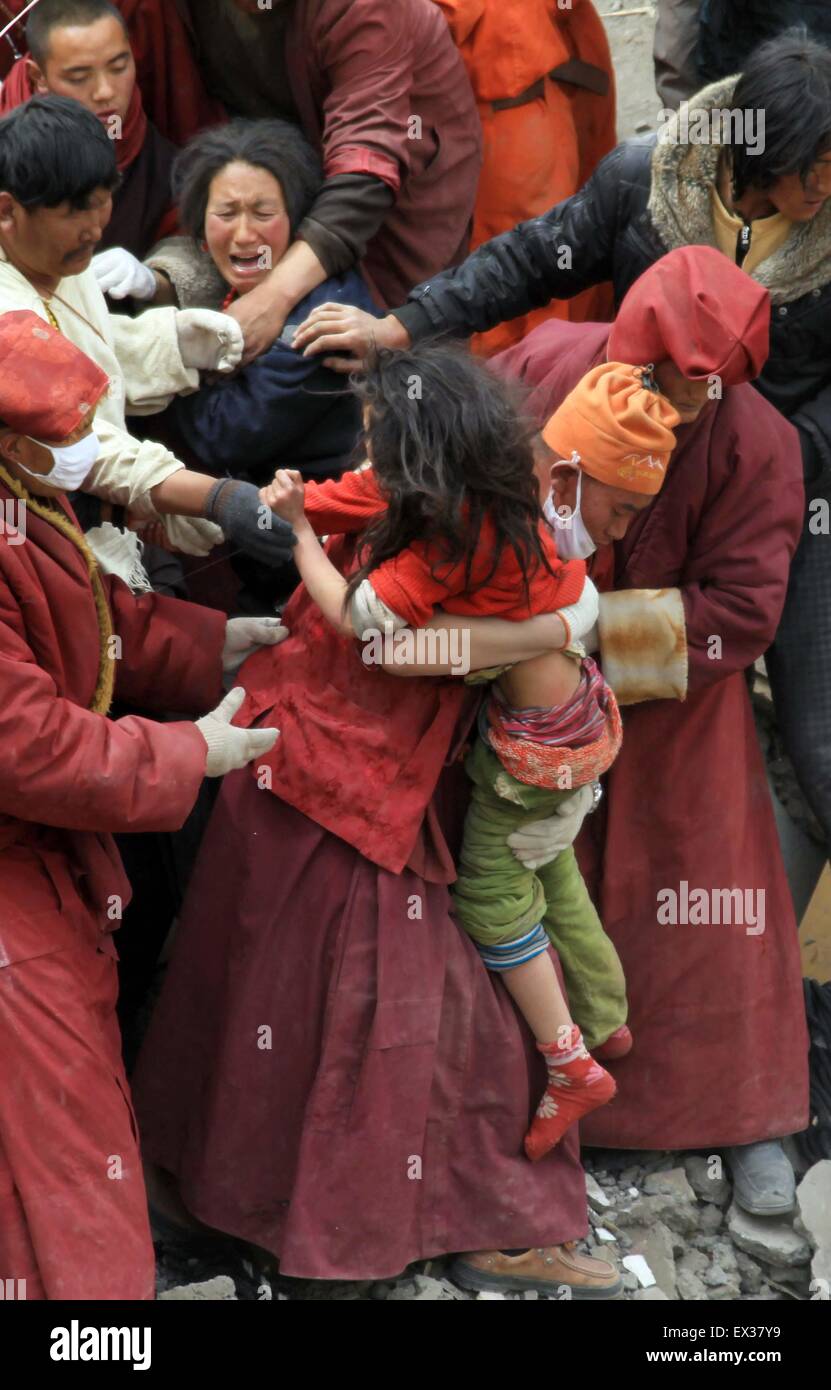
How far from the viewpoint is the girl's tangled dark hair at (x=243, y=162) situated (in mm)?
3963

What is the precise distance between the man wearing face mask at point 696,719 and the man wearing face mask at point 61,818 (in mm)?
856

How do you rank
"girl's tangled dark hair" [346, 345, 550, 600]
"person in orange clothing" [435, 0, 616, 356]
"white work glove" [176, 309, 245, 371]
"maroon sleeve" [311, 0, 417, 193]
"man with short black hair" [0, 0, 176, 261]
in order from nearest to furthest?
"girl's tangled dark hair" [346, 345, 550, 600] < "white work glove" [176, 309, 245, 371] < "man with short black hair" [0, 0, 176, 261] < "maroon sleeve" [311, 0, 417, 193] < "person in orange clothing" [435, 0, 616, 356]

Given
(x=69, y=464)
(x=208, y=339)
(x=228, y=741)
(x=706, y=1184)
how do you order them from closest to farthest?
(x=69, y=464), (x=228, y=741), (x=208, y=339), (x=706, y=1184)

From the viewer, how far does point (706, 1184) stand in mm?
4270

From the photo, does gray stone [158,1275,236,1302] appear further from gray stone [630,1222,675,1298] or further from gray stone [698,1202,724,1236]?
gray stone [698,1202,724,1236]

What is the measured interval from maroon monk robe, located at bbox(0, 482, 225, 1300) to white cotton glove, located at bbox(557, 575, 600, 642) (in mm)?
694

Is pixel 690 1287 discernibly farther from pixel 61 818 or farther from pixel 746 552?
pixel 61 818

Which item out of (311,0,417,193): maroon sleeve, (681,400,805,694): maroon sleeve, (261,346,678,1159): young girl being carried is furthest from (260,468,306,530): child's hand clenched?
(311,0,417,193): maroon sleeve

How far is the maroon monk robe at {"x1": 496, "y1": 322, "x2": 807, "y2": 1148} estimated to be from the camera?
384 centimetres

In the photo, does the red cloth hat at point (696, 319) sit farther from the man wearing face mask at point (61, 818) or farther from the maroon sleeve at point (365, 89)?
the man wearing face mask at point (61, 818)

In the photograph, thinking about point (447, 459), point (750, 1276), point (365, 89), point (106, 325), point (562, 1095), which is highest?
point (365, 89)

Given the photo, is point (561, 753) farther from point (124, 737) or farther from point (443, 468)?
point (124, 737)

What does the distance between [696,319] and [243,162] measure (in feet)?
3.54

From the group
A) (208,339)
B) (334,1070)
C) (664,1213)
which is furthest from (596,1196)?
(208,339)
